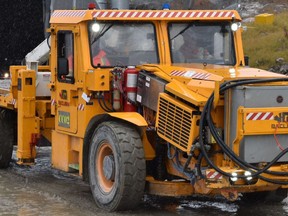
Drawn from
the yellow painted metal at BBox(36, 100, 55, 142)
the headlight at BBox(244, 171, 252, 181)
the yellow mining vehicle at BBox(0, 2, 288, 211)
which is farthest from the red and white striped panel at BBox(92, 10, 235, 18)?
the headlight at BBox(244, 171, 252, 181)

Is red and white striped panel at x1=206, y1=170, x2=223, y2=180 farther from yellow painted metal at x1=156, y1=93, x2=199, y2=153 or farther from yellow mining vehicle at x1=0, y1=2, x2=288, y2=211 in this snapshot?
yellow painted metal at x1=156, y1=93, x2=199, y2=153

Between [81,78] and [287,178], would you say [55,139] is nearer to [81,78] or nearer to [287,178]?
[81,78]

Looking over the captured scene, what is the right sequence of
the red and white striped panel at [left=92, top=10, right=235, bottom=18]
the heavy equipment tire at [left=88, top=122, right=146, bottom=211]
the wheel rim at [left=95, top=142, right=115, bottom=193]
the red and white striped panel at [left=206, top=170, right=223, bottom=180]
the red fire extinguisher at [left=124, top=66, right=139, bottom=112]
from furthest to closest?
the red and white striped panel at [left=92, top=10, right=235, bottom=18]
the red fire extinguisher at [left=124, top=66, right=139, bottom=112]
the wheel rim at [left=95, top=142, right=115, bottom=193]
the heavy equipment tire at [left=88, top=122, right=146, bottom=211]
the red and white striped panel at [left=206, top=170, right=223, bottom=180]

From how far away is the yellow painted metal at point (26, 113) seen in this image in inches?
420

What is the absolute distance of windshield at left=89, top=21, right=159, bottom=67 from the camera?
9477mm

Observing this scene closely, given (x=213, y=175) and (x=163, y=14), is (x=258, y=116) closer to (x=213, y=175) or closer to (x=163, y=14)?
(x=213, y=175)

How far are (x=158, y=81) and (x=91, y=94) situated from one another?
100cm

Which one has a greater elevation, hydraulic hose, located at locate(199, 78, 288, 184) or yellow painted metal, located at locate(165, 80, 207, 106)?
yellow painted metal, located at locate(165, 80, 207, 106)

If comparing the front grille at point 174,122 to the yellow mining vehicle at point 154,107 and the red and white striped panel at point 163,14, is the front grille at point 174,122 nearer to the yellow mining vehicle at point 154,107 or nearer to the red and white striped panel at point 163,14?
the yellow mining vehicle at point 154,107

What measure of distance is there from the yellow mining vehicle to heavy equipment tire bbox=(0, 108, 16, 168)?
0.82 meters

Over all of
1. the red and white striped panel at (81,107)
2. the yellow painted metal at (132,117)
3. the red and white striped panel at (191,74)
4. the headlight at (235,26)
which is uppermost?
the headlight at (235,26)

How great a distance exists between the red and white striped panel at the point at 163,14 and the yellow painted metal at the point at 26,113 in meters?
1.79

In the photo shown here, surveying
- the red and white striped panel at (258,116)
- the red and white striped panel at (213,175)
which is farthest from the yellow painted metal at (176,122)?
the red and white striped panel at (258,116)

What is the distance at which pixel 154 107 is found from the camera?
346 inches
